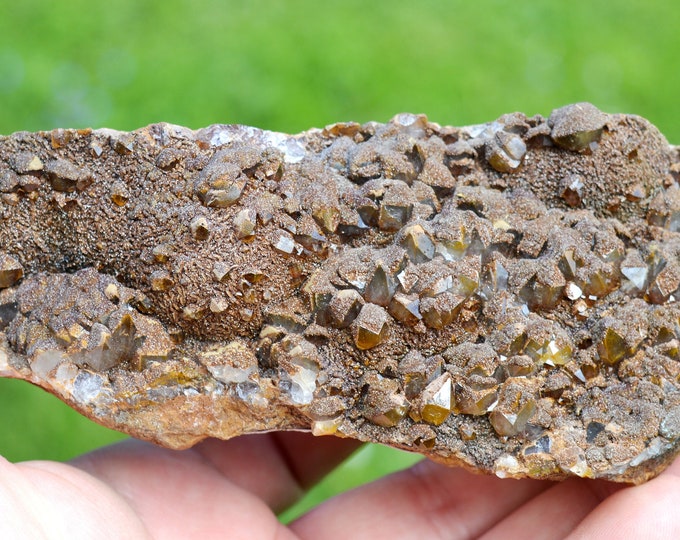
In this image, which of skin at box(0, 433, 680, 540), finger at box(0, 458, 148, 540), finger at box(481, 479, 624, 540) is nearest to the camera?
finger at box(0, 458, 148, 540)

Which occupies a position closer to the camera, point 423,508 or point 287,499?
point 423,508

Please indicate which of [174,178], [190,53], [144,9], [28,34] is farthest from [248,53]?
[174,178]

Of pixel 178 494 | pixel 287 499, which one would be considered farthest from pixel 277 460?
pixel 178 494

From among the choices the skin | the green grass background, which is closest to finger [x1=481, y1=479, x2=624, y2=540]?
the skin

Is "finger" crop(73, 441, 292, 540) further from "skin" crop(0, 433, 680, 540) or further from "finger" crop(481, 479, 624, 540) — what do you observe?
"finger" crop(481, 479, 624, 540)

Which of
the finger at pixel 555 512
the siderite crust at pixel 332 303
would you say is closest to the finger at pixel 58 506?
the siderite crust at pixel 332 303

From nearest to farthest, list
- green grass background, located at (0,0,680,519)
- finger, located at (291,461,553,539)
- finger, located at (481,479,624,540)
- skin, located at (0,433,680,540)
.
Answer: skin, located at (0,433,680,540)
finger, located at (481,479,624,540)
finger, located at (291,461,553,539)
green grass background, located at (0,0,680,519)

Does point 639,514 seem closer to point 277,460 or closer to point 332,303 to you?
point 332,303
